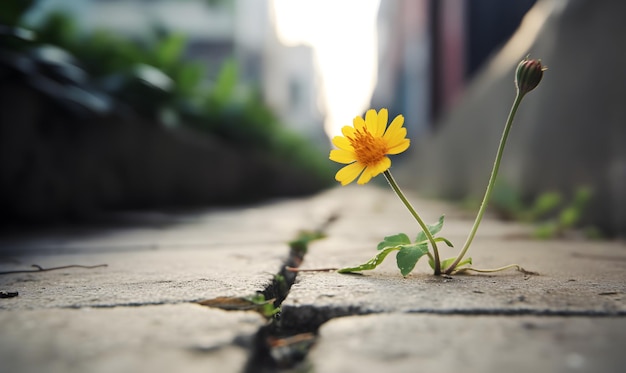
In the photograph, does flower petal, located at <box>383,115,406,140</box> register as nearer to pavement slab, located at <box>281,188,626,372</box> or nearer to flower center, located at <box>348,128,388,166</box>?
flower center, located at <box>348,128,388,166</box>

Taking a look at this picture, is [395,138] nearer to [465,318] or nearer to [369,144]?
[369,144]

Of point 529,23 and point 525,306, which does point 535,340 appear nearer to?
point 525,306

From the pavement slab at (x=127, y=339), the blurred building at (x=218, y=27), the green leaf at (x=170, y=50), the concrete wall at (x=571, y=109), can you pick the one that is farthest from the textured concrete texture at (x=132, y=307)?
the blurred building at (x=218, y=27)

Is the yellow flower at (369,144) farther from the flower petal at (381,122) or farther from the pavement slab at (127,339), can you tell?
the pavement slab at (127,339)

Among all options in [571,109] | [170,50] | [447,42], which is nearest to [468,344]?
[571,109]

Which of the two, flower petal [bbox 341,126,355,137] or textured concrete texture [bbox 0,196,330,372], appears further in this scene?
flower petal [bbox 341,126,355,137]

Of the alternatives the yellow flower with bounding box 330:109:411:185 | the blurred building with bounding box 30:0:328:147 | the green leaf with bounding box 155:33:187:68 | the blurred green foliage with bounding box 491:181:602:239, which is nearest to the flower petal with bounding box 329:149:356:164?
the yellow flower with bounding box 330:109:411:185

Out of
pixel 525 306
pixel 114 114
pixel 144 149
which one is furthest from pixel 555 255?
pixel 144 149
